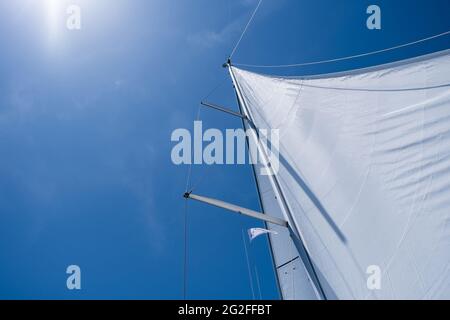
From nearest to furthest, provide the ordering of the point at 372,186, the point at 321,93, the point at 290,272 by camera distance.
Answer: the point at 372,186, the point at 290,272, the point at 321,93

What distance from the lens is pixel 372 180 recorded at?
4.09 metres

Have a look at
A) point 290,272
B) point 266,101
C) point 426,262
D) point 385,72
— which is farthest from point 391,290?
point 266,101

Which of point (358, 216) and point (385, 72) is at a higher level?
point (385, 72)

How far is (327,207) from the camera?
415 cm

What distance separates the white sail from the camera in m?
3.17

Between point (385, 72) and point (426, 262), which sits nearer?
point (426, 262)

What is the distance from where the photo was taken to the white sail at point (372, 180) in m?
3.17

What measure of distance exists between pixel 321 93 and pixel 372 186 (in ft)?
9.77

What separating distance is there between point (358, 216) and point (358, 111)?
2.41 meters
